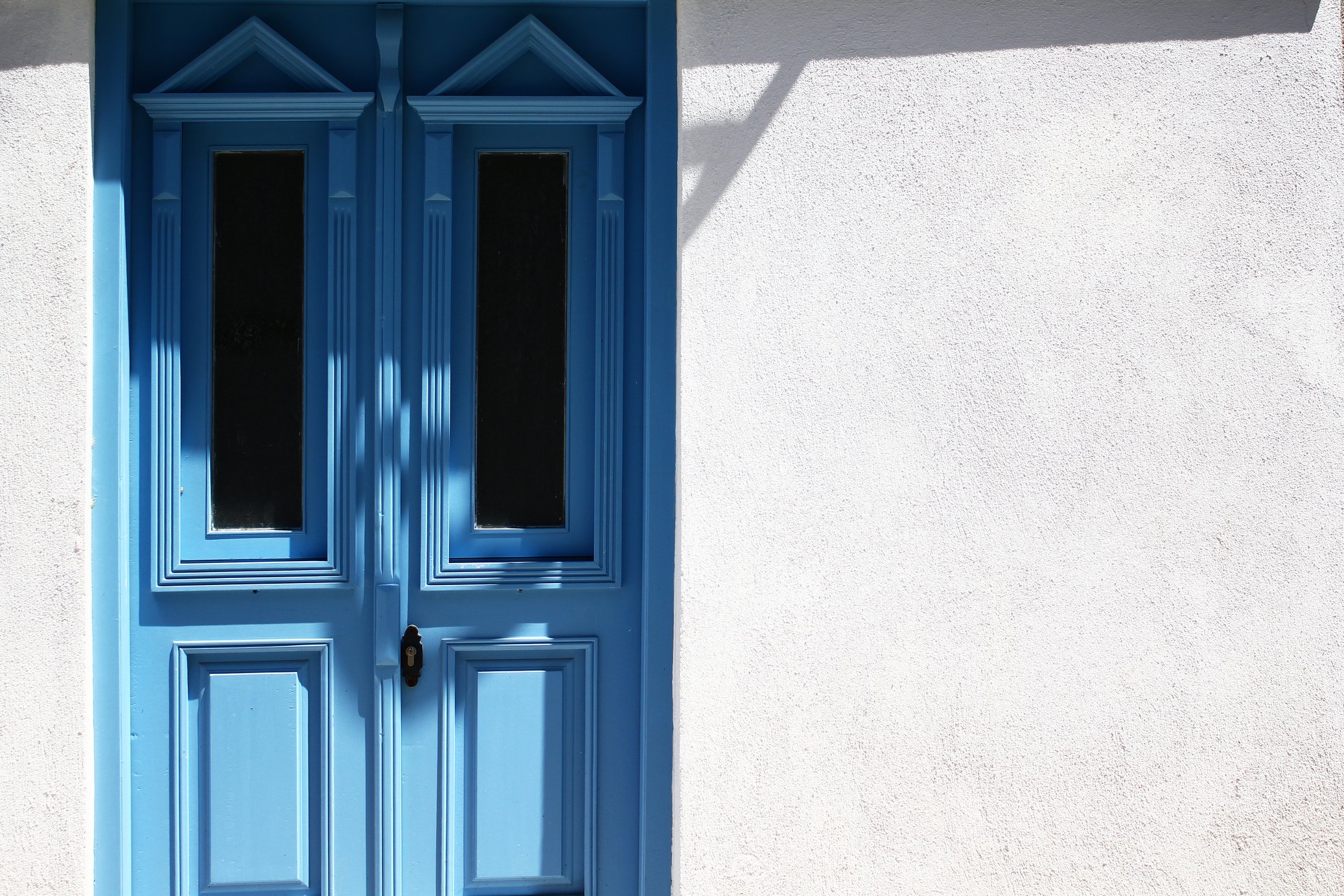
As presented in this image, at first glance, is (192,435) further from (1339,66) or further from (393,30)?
(1339,66)

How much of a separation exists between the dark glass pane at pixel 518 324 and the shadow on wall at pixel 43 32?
110 centimetres

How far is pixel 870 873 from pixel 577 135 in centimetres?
229

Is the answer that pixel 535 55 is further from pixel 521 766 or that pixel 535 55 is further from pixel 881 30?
pixel 521 766

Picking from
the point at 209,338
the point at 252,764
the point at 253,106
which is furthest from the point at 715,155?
the point at 252,764

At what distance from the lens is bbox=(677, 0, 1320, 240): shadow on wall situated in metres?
2.78

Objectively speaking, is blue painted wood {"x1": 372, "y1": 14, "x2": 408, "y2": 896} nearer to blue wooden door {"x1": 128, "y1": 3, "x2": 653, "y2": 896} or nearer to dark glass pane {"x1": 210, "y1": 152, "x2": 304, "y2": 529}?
blue wooden door {"x1": 128, "y1": 3, "x2": 653, "y2": 896}

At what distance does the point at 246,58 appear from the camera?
9.43ft

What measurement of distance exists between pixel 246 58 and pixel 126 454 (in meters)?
1.18

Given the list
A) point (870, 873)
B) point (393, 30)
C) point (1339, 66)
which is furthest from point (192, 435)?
point (1339, 66)

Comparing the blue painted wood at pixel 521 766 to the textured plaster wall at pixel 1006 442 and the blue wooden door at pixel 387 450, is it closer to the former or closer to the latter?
the blue wooden door at pixel 387 450

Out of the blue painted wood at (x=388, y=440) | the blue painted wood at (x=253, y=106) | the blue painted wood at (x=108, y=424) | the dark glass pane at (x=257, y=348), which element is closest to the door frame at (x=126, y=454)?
the blue painted wood at (x=108, y=424)

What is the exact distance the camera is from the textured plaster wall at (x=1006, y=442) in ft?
9.14

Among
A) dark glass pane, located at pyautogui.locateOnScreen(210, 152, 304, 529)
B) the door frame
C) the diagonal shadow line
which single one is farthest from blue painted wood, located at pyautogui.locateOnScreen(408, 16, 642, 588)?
dark glass pane, located at pyautogui.locateOnScreen(210, 152, 304, 529)

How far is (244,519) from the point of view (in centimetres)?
290
